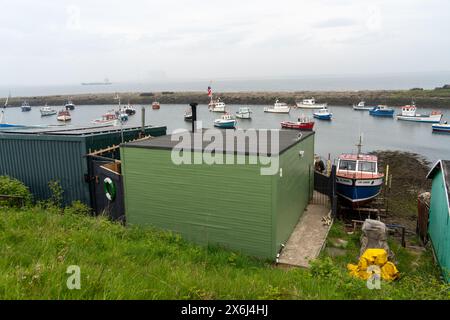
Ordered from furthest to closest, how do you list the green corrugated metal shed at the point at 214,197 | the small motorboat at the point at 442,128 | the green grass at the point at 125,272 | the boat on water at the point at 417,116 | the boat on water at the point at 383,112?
the boat on water at the point at 383,112
the boat on water at the point at 417,116
the small motorboat at the point at 442,128
the green corrugated metal shed at the point at 214,197
the green grass at the point at 125,272

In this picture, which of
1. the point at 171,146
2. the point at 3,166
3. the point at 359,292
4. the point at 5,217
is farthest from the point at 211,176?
the point at 3,166

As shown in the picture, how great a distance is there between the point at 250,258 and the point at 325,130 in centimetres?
5454

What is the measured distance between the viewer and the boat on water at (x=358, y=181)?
17.8 m

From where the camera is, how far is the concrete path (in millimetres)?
11656

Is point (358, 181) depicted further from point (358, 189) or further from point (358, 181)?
point (358, 189)

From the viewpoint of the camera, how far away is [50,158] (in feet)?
48.7

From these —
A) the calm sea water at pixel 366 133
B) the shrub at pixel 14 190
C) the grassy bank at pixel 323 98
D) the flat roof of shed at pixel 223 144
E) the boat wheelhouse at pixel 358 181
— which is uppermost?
the grassy bank at pixel 323 98

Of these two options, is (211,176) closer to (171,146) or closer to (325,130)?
(171,146)

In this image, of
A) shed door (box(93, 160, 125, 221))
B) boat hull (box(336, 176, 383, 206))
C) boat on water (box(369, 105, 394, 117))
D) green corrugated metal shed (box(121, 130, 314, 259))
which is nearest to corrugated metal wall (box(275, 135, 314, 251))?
green corrugated metal shed (box(121, 130, 314, 259))

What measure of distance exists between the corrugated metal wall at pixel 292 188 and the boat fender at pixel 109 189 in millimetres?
6492

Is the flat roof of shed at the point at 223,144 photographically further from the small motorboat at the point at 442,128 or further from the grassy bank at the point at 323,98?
the grassy bank at the point at 323,98

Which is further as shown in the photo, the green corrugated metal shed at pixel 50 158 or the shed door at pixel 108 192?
the green corrugated metal shed at pixel 50 158

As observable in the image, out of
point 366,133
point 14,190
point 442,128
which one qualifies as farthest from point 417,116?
point 14,190

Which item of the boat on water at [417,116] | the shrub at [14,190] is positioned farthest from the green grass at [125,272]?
the boat on water at [417,116]
